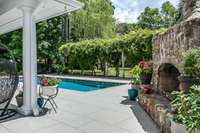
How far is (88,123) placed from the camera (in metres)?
4.94

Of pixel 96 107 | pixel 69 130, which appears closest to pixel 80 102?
pixel 96 107

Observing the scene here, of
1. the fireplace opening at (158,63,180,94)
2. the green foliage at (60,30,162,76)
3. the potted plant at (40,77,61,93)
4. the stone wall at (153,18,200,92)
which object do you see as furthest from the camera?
the green foliage at (60,30,162,76)

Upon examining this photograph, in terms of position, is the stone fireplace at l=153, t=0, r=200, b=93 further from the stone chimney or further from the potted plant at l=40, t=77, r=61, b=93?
the potted plant at l=40, t=77, r=61, b=93

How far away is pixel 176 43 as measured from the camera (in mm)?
5051

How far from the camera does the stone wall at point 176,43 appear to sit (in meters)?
4.27

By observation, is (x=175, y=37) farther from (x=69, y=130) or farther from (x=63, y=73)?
(x=63, y=73)

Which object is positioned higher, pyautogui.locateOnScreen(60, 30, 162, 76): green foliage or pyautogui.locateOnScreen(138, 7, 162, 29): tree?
pyautogui.locateOnScreen(138, 7, 162, 29): tree

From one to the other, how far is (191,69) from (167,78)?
263 centimetres

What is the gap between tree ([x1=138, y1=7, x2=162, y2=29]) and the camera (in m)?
31.6

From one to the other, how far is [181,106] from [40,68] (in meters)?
18.6

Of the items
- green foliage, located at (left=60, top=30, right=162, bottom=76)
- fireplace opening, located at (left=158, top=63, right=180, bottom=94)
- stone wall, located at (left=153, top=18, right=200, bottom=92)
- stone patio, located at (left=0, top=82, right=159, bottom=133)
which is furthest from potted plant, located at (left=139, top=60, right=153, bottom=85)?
green foliage, located at (left=60, top=30, right=162, bottom=76)

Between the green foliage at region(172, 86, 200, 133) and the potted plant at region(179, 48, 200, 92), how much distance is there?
0.37 metres

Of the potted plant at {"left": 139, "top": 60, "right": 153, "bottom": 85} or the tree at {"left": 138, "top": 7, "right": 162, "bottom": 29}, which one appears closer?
the potted plant at {"left": 139, "top": 60, "right": 153, "bottom": 85}

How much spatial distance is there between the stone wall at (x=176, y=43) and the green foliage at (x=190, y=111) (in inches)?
49.7
